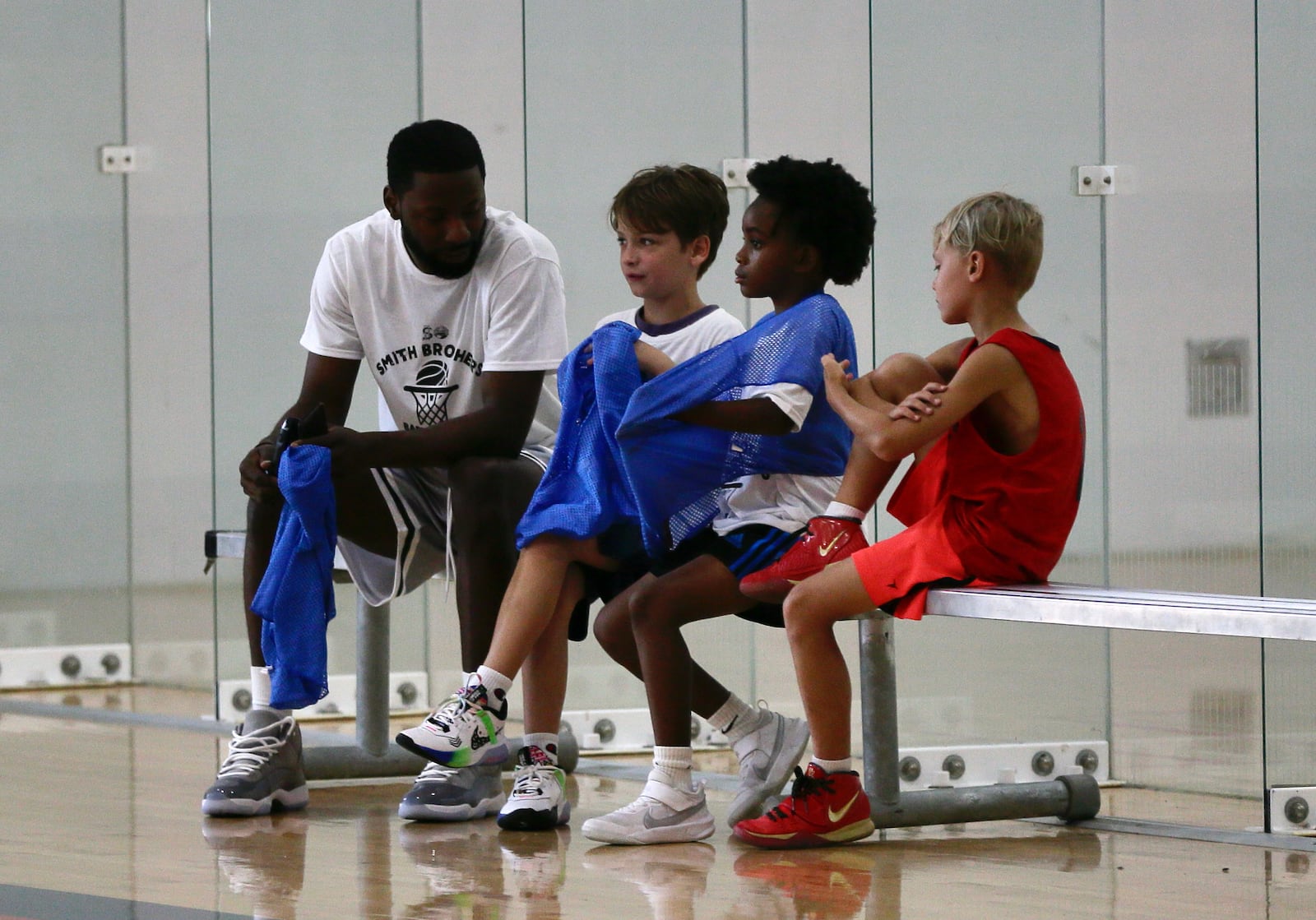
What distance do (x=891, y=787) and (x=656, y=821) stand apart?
1.11ft

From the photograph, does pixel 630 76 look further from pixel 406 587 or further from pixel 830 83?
pixel 406 587

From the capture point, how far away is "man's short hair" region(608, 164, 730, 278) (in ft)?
8.89

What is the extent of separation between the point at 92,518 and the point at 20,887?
2826mm

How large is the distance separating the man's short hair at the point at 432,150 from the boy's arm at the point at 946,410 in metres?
0.74

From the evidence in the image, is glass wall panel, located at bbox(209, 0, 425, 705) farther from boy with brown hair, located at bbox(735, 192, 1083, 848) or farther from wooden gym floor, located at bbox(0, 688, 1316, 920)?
boy with brown hair, located at bbox(735, 192, 1083, 848)

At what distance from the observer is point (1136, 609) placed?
2.17 metres

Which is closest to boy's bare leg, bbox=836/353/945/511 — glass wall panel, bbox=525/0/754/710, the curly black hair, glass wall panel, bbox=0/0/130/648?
the curly black hair

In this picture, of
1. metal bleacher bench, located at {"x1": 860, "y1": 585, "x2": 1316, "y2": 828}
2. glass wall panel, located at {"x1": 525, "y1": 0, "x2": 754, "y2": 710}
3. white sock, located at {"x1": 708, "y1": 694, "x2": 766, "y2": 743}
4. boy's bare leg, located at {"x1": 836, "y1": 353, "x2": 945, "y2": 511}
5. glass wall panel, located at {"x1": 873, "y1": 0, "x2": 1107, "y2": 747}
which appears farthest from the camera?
glass wall panel, located at {"x1": 525, "y1": 0, "x2": 754, "y2": 710}

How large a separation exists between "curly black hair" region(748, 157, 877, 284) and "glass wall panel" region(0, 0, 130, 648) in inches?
107

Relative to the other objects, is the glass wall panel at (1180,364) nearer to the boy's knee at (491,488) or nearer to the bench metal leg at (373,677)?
the boy's knee at (491,488)

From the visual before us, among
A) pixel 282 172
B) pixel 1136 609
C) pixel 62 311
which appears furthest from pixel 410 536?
pixel 62 311

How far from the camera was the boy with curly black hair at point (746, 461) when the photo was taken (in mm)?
2520

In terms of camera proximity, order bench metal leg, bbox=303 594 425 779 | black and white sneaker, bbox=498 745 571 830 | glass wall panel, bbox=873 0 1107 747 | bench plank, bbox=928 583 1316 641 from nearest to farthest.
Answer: bench plank, bbox=928 583 1316 641, black and white sneaker, bbox=498 745 571 830, bench metal leg, bbox=303 594 425 779, glass wall panel, bbox=873 0 1107 747

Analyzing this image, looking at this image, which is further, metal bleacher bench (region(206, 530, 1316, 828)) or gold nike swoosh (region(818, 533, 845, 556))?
gold nike swoosh (region(818, 533, 845, 556))
